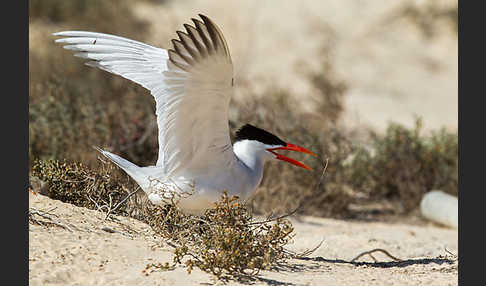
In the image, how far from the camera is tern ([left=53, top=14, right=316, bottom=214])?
3.58 metres

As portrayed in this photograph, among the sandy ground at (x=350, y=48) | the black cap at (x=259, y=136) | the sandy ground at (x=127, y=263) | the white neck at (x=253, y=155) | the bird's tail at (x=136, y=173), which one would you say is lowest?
the sandy ground at (x=127, y=263)

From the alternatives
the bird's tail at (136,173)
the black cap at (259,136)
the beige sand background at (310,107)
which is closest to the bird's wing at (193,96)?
the bird's tail at (136,173)

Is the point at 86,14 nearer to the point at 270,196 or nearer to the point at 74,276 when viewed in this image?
the point at 270,196

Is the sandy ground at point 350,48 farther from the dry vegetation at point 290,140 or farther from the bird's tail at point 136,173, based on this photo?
the bird's tail at point 136,173

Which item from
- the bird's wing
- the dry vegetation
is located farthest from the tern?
the dry vegetation

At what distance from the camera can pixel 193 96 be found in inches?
144

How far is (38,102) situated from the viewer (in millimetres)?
7602

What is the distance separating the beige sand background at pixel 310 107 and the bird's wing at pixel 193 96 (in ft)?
2.09

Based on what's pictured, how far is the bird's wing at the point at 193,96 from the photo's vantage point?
3566mm

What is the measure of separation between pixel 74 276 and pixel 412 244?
11.6 ft

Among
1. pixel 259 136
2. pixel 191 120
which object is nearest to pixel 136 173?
pixel 191 120

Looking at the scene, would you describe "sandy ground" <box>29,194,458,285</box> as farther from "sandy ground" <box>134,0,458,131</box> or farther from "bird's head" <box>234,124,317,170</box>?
"sandy ground" <box>134,0,458,131</box>

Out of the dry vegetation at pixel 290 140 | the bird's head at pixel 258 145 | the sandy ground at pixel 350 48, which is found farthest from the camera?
the sandy ground at pixel 350 48

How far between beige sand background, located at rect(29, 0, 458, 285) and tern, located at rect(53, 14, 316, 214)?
411mm
